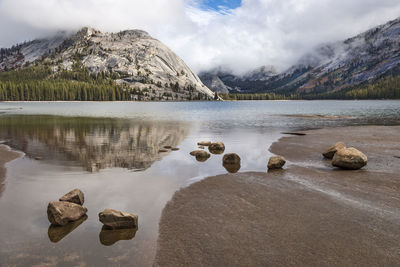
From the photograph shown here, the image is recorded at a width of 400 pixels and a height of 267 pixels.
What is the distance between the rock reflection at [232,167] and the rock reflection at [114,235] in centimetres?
1040

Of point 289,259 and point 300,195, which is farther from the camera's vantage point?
point 300,195

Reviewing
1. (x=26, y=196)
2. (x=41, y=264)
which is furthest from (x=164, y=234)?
(x=26, y=196)

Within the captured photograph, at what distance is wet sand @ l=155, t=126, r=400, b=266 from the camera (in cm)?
843

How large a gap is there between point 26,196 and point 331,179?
17.3m

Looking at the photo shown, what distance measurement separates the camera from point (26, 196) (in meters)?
13.9

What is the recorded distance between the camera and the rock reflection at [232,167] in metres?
19.5

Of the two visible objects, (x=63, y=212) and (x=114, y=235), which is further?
(x=63, y=212)

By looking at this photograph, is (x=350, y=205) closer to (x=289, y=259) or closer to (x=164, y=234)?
(x=289, y=259)

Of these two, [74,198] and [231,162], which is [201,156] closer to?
[231,162]

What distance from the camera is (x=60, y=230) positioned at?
Answer: 10336 millimetres

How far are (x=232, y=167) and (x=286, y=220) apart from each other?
31.2 ft

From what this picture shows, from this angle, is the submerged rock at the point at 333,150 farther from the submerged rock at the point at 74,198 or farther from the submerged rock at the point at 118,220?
the submerged rock at the point at 74,198

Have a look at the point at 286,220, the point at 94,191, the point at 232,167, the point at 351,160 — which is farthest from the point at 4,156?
the point at 351,160

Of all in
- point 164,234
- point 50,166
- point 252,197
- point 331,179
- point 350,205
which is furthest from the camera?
point 50,166
